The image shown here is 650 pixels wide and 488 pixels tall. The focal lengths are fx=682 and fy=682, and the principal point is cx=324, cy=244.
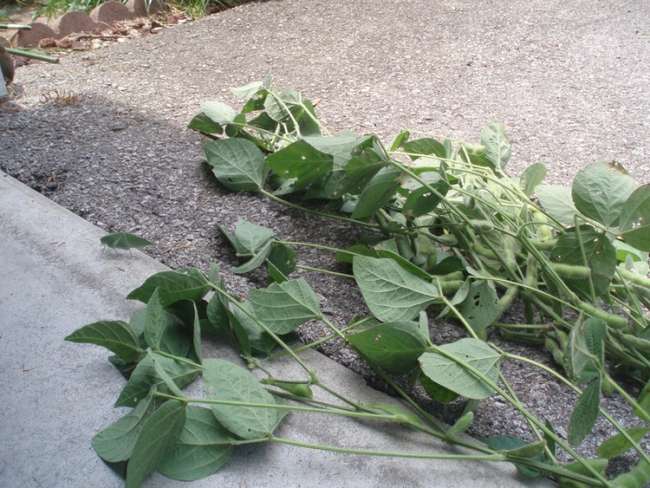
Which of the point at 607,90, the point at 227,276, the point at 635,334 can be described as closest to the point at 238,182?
the point at 227,276

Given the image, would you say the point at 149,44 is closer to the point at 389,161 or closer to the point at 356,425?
the point at 389,161

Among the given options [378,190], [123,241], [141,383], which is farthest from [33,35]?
[141,383]

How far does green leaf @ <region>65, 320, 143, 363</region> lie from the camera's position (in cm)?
84

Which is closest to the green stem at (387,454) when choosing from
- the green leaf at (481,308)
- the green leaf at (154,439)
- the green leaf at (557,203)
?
the green leaf at (154,439)

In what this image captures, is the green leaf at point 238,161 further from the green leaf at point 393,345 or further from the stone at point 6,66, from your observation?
the stone at point 6,66

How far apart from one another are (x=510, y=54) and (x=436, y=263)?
141 cm

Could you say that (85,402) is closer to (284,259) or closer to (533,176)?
(284,259)

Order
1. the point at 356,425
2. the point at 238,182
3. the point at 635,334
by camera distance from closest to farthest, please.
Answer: the point at 356,425
the point at 635,334
the point at 238,182

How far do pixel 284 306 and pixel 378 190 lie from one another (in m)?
0.25

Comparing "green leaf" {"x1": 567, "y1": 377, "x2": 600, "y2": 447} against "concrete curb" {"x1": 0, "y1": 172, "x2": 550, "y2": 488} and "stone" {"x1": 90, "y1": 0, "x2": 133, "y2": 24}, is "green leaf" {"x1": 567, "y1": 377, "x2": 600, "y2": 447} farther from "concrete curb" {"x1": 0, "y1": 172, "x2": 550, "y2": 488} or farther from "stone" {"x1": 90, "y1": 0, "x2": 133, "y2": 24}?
"stone" {"x1": 90, "y1": 0, "x2": 133, "y2": 24}

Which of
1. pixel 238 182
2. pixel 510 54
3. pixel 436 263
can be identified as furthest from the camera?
pixel 510 54

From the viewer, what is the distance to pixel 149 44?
2.43 meters

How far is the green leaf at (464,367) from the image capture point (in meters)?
0.81

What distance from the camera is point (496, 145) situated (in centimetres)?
141
